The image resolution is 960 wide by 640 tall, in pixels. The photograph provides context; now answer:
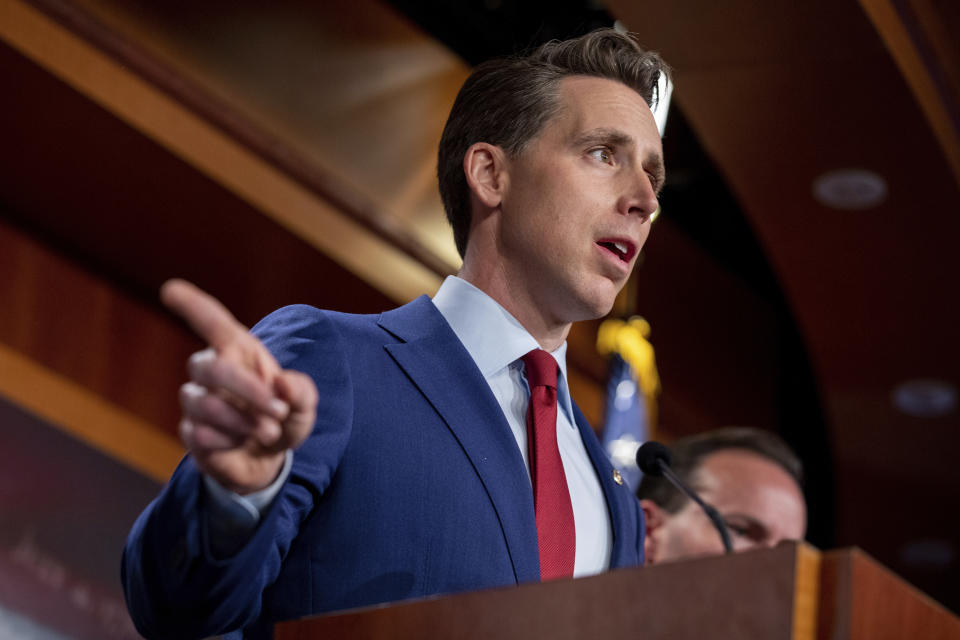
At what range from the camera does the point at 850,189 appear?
14.8 feet

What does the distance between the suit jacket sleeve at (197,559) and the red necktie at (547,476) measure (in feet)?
0.74

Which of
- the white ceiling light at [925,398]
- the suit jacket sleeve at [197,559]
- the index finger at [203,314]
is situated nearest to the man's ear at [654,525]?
the suit jacket sleeve at [197,559]

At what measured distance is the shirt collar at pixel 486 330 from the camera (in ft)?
4.81

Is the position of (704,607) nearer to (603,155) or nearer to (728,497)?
(603,155)

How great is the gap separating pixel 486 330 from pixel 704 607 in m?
0.68

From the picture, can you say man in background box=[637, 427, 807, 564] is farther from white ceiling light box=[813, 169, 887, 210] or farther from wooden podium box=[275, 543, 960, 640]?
white ceiling light box=[813, 169, 887, 210]

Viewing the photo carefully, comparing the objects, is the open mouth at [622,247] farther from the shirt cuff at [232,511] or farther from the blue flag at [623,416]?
the blue flag at [623,416]

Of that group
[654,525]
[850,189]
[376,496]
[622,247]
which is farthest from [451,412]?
[850,189]

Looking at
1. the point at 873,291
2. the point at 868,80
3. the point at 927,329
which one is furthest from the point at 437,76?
the point at 927,329

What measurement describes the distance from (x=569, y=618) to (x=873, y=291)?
442 centimetres

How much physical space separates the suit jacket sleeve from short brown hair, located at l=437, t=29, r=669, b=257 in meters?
0.58

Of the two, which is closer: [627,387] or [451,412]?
[451,412]

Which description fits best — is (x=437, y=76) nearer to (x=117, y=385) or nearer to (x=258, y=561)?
(x=117, y=385)

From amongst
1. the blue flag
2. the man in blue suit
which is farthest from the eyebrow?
the blue flag
